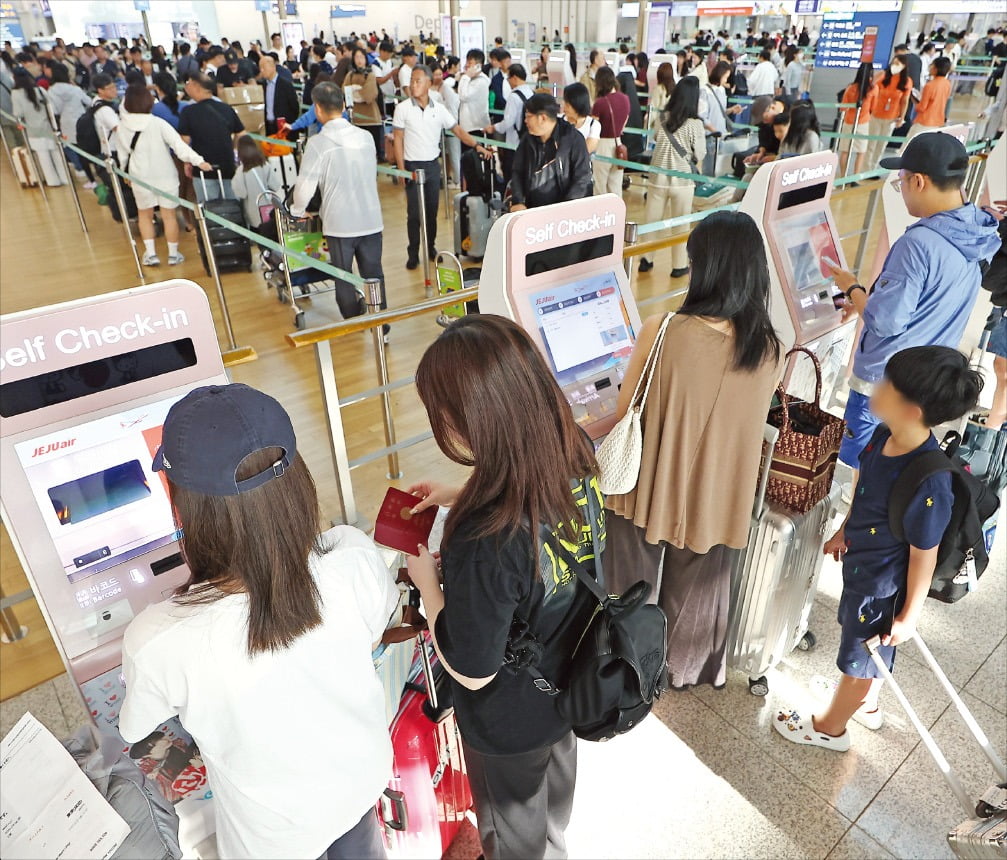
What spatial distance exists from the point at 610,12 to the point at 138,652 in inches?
1064

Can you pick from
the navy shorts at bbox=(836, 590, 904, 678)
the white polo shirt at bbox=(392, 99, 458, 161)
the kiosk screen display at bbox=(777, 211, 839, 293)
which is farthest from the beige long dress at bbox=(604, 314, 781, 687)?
the white polo shirt at bbox=(392, 99, 458, 161)

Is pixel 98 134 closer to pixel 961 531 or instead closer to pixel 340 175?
pixel 340 175

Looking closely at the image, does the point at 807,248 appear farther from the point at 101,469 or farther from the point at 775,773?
the point at 101,469

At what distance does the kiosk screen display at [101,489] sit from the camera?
1449 mm

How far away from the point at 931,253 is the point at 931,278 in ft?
0.34

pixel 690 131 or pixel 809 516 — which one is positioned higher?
pixel 690 131

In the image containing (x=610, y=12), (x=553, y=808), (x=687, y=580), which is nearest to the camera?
(x=553, y=808)

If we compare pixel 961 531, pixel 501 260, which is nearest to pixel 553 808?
pixel 961 531

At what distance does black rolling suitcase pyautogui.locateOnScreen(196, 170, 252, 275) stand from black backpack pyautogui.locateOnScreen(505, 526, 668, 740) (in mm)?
6052

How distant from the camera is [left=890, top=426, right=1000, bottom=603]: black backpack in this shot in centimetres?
178

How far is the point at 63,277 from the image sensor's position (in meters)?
6.75

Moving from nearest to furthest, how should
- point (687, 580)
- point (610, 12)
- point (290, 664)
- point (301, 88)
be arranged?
point (290, 664) < point (687, 580) < point (301, 88) < point (610, 12)

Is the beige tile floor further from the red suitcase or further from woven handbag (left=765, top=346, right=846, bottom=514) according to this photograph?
woven handbag (left=765, top=346, right=846, bottom=514)

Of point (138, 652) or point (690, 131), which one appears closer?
point (138, 652)
